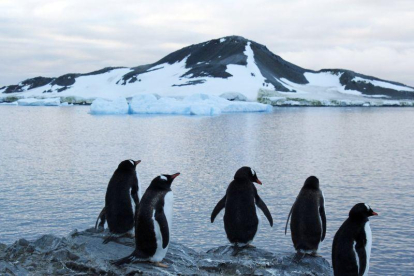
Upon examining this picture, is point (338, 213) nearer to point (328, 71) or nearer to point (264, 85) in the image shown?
point (264, 85)

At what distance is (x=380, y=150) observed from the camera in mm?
29141

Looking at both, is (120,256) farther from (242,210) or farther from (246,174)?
(246,174)

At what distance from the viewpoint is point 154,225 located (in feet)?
21.0

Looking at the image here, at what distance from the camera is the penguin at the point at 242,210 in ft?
24.0

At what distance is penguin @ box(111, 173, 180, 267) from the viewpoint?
249 inches

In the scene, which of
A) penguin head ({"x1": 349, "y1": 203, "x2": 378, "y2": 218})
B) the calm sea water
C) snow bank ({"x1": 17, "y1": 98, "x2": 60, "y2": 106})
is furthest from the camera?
snow bank ({"x1": 17, "y1": 98, "x2": 60, "y2": 106})

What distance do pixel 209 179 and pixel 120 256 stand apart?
37.5 ft

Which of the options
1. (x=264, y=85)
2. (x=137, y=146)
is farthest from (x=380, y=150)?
(x=264, y=85)

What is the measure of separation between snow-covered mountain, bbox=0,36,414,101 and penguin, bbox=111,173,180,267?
10710 cm

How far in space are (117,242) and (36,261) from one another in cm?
111

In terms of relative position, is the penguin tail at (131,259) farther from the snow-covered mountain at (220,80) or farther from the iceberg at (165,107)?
the snow-covered mountain at (220,80)

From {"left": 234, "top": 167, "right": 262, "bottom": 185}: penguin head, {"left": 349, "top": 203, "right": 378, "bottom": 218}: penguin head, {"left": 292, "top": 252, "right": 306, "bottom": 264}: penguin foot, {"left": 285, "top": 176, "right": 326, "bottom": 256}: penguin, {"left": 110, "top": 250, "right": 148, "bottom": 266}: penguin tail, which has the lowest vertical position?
{"left": 292, "top": 252, "right": 306, "bottom": 264}: penguin foot

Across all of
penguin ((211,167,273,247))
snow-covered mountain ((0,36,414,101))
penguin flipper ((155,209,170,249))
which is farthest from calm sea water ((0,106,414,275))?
snow-covered mountain ((0,36,414,101))

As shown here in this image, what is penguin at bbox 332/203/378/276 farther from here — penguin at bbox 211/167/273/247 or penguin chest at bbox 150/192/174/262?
penguin chest at bbox 150/192/174/262
